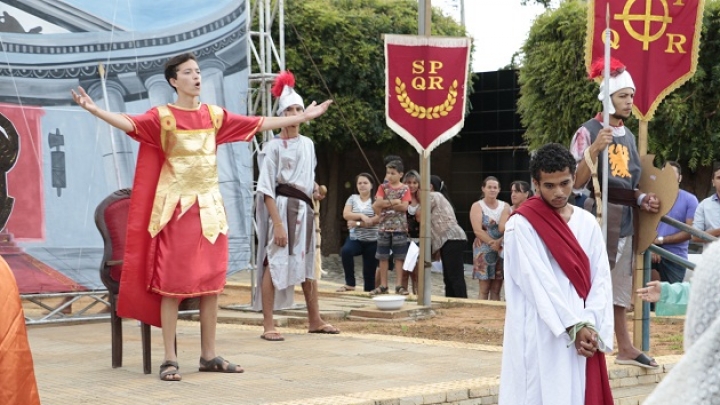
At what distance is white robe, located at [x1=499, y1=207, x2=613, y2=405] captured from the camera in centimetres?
490

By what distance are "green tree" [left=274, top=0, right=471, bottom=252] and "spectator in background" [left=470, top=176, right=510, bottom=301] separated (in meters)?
10.6

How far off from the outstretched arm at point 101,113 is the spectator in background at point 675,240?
19.9ft

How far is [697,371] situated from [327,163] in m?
25.1

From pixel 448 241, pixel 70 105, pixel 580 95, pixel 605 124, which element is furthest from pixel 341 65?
pixel 605 124

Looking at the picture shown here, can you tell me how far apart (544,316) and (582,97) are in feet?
48.4

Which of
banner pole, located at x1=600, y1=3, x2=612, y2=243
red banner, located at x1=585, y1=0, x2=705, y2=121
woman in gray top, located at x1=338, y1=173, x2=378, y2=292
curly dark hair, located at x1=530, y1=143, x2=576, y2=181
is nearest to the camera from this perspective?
curly dark hair, located at x1=530, y1=143, x2=576, y2=181

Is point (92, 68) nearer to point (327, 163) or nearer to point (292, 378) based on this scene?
point (292, 378)

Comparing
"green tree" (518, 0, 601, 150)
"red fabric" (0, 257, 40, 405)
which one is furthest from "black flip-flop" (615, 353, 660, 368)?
"green tree" (518, 0, 601, 150)

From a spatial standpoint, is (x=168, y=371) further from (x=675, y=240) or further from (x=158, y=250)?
(x=675, y=240)

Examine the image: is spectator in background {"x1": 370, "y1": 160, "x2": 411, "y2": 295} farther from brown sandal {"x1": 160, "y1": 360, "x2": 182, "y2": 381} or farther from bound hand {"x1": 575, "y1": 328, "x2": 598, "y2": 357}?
bound hand {"x1": 575, "y1": 328, "x2": 598, "y2": 357}

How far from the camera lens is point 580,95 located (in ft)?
63.1

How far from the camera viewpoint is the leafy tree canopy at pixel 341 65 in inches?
928

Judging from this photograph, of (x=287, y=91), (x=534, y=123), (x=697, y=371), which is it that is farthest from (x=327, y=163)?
(x=697, y=371)

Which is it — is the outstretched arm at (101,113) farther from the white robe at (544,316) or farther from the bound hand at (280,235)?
the white robe at (544,316)
